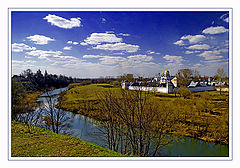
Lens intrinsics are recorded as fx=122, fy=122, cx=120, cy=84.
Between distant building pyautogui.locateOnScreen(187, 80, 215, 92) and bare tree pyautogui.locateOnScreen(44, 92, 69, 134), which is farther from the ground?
distant building pyautogui.locateOnScreen(187, 80, 215, 92)

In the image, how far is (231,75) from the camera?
83.5 inches

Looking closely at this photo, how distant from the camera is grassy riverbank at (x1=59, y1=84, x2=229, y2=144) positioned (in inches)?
181

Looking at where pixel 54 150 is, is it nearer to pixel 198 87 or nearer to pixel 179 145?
pixel 179 145

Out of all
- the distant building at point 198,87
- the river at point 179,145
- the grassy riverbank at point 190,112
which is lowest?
the river at point 179,145

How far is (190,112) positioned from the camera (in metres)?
7.04

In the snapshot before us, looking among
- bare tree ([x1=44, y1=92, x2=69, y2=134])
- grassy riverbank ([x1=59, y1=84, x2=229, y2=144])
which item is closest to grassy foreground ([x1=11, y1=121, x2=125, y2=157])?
grassy riverbank ([x1=59, y1=84, x2=229, y2=144])

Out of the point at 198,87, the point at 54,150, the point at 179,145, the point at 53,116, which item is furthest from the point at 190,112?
the point at 198,87

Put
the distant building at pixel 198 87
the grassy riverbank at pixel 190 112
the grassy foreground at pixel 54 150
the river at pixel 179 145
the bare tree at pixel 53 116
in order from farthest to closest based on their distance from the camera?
the distant building at pixel 198 87 < the bare tree at pixel 53 116 < the grassy riverbank at pixel 190 112 < the river at pixel 179 145 < the grassy foreground at pixel 54 150

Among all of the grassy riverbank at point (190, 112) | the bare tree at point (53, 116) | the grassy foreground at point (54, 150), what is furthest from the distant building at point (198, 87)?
the grassy foreground at point (54, 150)

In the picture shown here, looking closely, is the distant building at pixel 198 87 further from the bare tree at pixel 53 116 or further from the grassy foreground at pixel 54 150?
the grassy foreground at pixel 54 150

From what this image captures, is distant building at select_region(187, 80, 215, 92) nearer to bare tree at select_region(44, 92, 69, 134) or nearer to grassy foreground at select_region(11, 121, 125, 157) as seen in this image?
bare tree at select_region(44, 92, 69, 134)

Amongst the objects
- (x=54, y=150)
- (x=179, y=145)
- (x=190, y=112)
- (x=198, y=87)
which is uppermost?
(x=198, y=87)

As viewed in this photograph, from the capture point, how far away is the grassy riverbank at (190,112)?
461 cm

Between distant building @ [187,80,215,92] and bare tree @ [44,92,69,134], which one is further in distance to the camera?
distant building @ [187,80,215,92]
